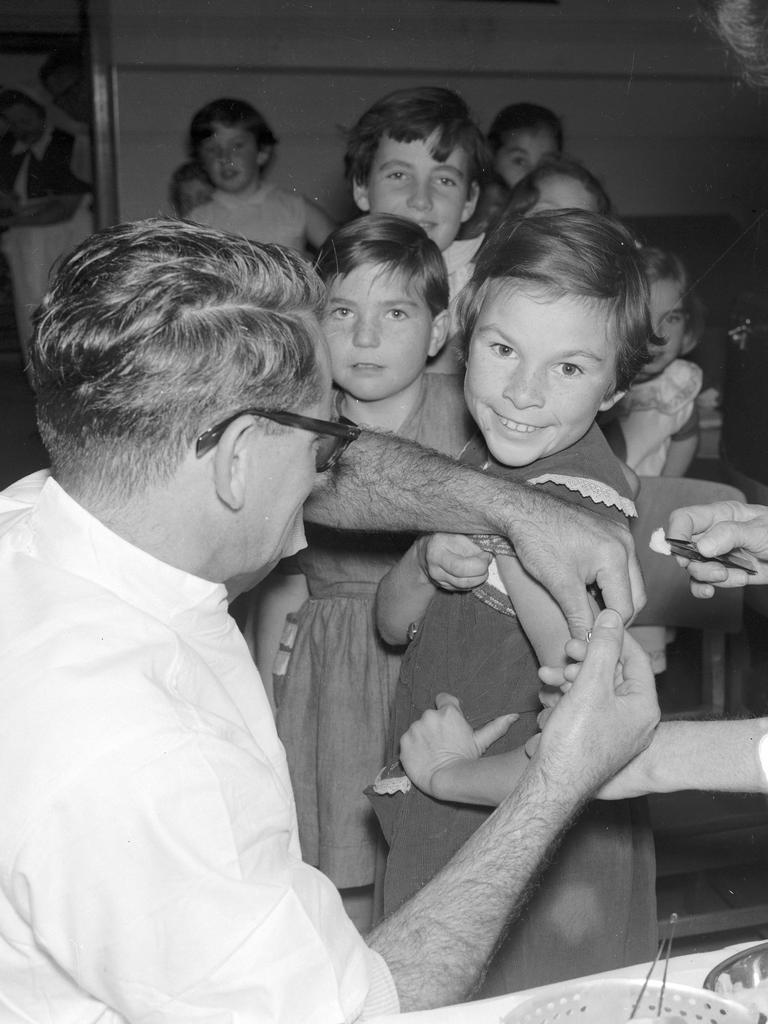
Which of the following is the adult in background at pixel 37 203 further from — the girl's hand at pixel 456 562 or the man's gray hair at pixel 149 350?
the man's gray hair at pixel 149 350

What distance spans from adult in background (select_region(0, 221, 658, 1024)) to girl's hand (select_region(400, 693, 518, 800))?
295 millimetres

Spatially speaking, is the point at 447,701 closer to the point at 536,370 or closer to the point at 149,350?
the point at 536,370

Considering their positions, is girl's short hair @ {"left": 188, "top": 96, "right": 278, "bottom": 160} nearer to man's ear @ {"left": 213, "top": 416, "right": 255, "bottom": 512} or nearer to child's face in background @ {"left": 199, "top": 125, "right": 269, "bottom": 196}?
child's face in background @ {"left": 199, "top": 125, "right": 269, "bottom": 196}

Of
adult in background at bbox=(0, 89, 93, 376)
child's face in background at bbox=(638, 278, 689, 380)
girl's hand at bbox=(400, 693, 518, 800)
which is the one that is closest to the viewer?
girl's hand at bbox=(400, 693, 518, 800)

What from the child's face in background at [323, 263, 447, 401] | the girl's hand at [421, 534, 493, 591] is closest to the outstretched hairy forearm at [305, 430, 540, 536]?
the girl's hand at [421, 534, 493, 591]

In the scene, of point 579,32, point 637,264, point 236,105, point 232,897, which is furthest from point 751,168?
point 232,897

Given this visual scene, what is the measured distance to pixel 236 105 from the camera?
12.5 feet

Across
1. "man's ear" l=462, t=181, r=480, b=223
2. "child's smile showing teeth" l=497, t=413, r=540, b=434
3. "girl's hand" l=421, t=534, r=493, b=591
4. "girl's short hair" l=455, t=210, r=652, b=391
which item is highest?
"man's ear" l=462, t=181, r=480, b=223

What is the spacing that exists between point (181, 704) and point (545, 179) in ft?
6.31

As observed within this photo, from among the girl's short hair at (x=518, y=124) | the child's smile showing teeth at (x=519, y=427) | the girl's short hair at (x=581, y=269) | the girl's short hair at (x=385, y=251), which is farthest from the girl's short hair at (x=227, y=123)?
the child's smile showing teeth at (x=519, y=427)

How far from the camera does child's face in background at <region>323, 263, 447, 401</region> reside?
1.89 metres

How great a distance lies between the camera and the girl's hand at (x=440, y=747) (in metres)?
1.39

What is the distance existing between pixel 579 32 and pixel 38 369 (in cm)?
470

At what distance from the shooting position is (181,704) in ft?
2.95
